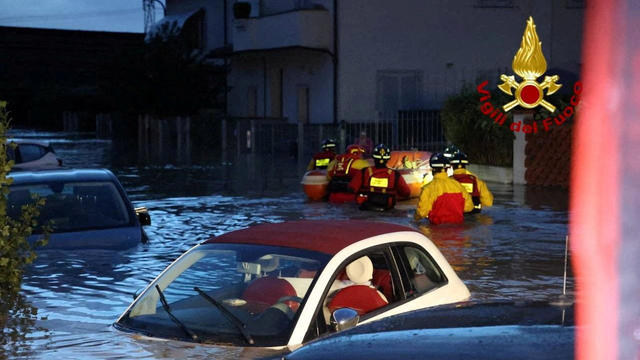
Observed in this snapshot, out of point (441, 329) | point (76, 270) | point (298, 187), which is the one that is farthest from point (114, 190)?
point (298, 187)

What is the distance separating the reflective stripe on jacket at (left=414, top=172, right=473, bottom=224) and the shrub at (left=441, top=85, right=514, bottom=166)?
9.43m

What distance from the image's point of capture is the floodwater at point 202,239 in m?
8.22

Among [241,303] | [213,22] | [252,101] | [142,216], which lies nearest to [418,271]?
[241,303]

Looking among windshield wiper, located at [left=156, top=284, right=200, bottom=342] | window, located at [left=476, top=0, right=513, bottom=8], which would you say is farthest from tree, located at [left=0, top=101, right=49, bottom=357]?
window, located at [left=476, top=0, right=513, bottom=8]

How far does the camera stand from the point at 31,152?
66.7 ft

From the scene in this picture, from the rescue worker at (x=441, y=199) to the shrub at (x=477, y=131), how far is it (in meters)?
9.43

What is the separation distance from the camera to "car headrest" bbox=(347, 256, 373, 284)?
22.1ft

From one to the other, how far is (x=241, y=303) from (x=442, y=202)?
10.7 m

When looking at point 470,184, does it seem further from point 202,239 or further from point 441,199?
point 202,239

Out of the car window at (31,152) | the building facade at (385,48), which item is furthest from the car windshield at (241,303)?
the building facade at (385,48)

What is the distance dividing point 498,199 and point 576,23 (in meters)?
21.9

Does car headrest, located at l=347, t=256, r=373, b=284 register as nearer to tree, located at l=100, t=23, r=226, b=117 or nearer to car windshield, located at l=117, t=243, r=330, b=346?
car windshield, located at l=117, t=243, r=330, b=346

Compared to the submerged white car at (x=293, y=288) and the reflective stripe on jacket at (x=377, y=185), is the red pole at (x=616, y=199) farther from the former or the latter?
the reflective stripe on jacket at (x=377, y=185)

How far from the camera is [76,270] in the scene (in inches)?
448
